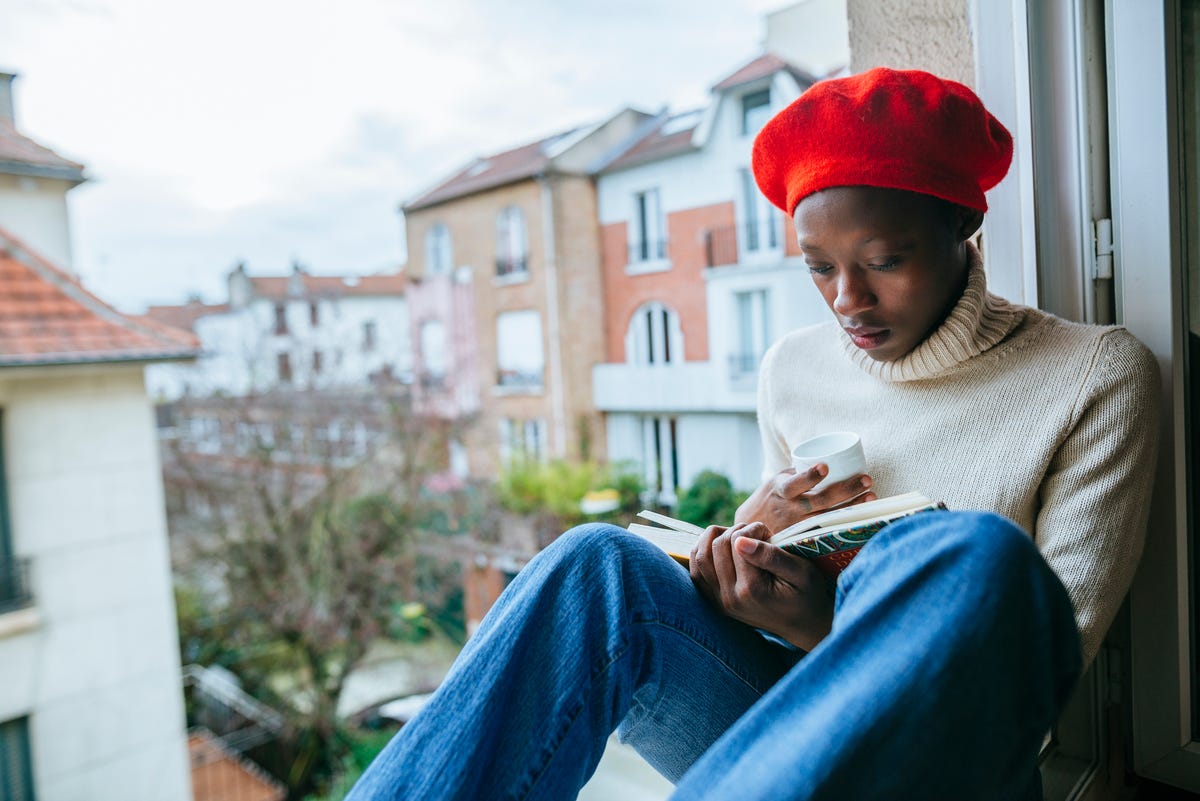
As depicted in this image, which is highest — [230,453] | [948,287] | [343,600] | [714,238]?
[714,238]

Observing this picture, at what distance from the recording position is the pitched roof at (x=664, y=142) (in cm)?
314

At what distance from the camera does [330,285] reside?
379cm

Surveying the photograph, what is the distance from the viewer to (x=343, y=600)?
4078mm

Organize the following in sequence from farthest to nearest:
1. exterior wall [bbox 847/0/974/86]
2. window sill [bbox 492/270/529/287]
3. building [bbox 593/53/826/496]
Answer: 1. window sill [bbox 492/270/529/287]
2. building [bbox 593/53/826/496]
3. exterior wall [bbox 847/0/974/86]

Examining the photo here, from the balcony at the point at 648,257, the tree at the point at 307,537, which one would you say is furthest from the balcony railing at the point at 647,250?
the tree at the point at 307,537

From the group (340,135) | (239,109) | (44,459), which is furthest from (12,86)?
(340,135)

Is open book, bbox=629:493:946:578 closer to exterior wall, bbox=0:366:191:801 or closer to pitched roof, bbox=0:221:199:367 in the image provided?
pitched roof, bbox=0:221:199:367

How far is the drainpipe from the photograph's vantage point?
12.2 ft

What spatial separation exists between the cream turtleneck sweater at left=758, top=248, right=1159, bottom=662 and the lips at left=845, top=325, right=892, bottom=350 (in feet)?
0.12

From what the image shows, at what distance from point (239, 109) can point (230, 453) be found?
1.68 m

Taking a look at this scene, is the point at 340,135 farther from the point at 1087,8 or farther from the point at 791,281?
the point at 1087,8

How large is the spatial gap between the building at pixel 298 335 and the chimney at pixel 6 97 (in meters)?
1.17

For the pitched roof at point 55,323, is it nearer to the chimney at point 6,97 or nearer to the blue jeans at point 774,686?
the chimney at point 6,97

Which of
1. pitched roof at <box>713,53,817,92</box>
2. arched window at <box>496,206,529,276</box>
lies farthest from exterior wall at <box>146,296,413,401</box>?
pitched roof at <box>713,53,817,92</box>
